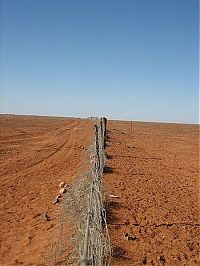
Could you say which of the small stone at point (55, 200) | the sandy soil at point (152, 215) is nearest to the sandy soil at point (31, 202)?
the small stone at point (55, 200)

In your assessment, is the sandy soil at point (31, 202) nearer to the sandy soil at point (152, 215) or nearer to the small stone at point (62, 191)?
the small stone at point (62, 191)

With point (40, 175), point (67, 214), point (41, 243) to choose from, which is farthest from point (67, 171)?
point (41, 243)

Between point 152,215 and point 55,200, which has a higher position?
point 55,200

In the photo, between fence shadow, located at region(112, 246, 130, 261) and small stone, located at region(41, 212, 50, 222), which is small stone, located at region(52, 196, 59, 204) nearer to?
small stone, located at region(41, 212, 50, 222)

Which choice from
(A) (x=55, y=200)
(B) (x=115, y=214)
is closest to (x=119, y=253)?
(B) (x=115, y=214)

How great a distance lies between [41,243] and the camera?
27.1 ft

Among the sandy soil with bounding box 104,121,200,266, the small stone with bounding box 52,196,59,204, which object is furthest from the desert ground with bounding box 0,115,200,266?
the small stone with bounding box 52,196,59,204

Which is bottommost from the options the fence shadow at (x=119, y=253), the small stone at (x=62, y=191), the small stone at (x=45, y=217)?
the fence shadow at (x=119, y=253)

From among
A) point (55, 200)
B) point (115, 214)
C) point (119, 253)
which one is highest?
point (55, 200)

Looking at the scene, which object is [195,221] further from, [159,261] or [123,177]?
[123,177]

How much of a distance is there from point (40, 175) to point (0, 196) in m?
3.43

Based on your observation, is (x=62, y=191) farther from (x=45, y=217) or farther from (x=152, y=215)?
(x=152, y=215)

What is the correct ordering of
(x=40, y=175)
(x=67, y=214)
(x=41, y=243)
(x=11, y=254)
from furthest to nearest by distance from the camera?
(x=40, y=175), (x=67, y=214), (x=41, y=243), (x=11, y=254)

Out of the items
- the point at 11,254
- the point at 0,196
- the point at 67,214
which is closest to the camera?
the point at 11,254
